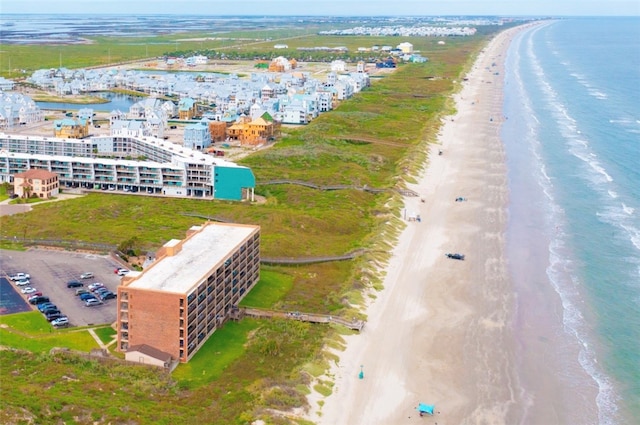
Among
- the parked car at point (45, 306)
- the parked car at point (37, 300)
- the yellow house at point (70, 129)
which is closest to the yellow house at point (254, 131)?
the yellow house at point (70, 129)

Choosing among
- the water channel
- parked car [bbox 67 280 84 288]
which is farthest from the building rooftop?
the water channel

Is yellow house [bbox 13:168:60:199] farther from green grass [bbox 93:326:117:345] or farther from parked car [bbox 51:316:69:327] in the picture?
green grass [bbox 93:326:117:345]

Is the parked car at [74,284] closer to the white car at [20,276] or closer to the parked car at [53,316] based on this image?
the white car at [20,276]

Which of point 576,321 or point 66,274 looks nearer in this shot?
point 576,321

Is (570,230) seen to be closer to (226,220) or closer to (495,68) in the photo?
(226,220)

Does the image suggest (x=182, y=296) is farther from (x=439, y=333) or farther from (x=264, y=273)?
(x=439, y=333)

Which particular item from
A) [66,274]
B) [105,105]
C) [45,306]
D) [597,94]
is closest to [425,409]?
[45,306]

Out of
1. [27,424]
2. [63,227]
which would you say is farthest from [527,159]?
[27,424]
